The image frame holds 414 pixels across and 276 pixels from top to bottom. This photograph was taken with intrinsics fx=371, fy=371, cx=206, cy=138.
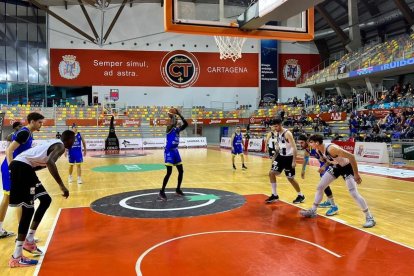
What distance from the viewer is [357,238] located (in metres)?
5.56

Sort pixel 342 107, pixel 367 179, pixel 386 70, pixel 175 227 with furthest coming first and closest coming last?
1. pixel 342 107
2. pixel 386 70
3. pixel 367 179
4. pixel 175 227

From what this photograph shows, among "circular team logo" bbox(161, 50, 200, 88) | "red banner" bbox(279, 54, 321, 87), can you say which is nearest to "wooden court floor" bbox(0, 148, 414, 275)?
"circular team logo" bbox(161, 50, 200, 88)

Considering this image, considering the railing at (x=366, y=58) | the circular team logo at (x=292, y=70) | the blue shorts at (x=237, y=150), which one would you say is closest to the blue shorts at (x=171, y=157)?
the blue shorts at (x=237, y=150)

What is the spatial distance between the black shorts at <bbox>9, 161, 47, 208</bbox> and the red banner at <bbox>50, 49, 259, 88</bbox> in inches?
1305

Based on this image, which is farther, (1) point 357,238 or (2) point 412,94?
(2) point 412,94

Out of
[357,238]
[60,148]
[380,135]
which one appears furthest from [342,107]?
[60,148]

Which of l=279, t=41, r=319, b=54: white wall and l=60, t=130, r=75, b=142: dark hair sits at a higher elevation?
l=279, t=41, r=319, b=54: white wall

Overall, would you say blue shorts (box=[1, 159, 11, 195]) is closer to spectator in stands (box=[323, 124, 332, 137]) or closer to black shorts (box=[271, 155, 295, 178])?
black shorts (box=[271, 155, 295, 178])

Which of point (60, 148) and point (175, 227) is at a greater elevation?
point (60, 148)

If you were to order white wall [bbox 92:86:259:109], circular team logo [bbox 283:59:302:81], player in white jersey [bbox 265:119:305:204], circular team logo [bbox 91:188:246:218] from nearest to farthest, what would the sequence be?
circular team logo [bbox 91:188:246:218] < player in white jersey [bbox 265:119:305:204] < white wall [bbox 92:86:259:109] < circular team logo [bbox 283:59:302:81]

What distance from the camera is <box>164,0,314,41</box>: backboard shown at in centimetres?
829

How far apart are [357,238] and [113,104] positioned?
32701 mm

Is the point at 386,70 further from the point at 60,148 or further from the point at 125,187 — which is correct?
the point at 60,148

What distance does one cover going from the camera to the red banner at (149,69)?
3584 centimetres
